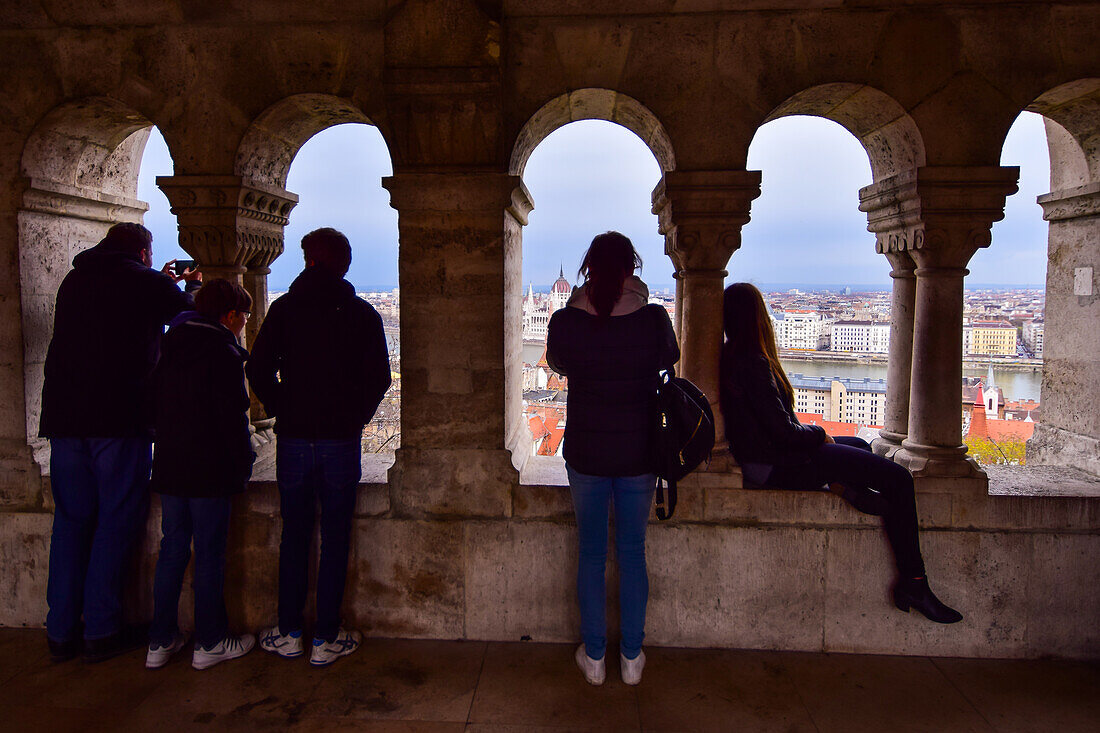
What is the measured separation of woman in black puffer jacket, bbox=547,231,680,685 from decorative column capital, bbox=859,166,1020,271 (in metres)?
1.18

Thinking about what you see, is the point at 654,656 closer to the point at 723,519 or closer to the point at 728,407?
the point at 723,519

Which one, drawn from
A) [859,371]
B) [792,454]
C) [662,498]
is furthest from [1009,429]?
[662,498]

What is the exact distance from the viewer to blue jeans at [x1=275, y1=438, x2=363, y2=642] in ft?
7.51

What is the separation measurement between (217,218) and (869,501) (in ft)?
9.30

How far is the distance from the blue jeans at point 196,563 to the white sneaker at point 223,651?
3cm

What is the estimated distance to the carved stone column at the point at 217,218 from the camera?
2584 mm

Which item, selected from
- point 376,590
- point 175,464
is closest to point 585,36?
point 175,464

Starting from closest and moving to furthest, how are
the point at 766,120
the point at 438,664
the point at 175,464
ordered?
1. the point at 175,464
2. the point at 438,664
3. the point at 766,120

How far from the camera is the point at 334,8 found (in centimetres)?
249

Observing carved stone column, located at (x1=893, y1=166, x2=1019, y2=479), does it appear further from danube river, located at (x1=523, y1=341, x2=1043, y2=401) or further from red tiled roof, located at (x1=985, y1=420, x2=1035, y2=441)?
red tiled roof, located at (x1=985, y1=420, x2=1035, y2=441)

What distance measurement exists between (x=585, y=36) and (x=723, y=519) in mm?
1981

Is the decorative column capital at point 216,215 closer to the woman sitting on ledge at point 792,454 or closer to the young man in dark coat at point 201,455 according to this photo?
the young man in dark coat at point 201,455

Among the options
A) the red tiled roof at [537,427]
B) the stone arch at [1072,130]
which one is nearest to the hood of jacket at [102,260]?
the red tiled roof at [537,427]

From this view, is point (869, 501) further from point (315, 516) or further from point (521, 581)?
point (315, 516)
